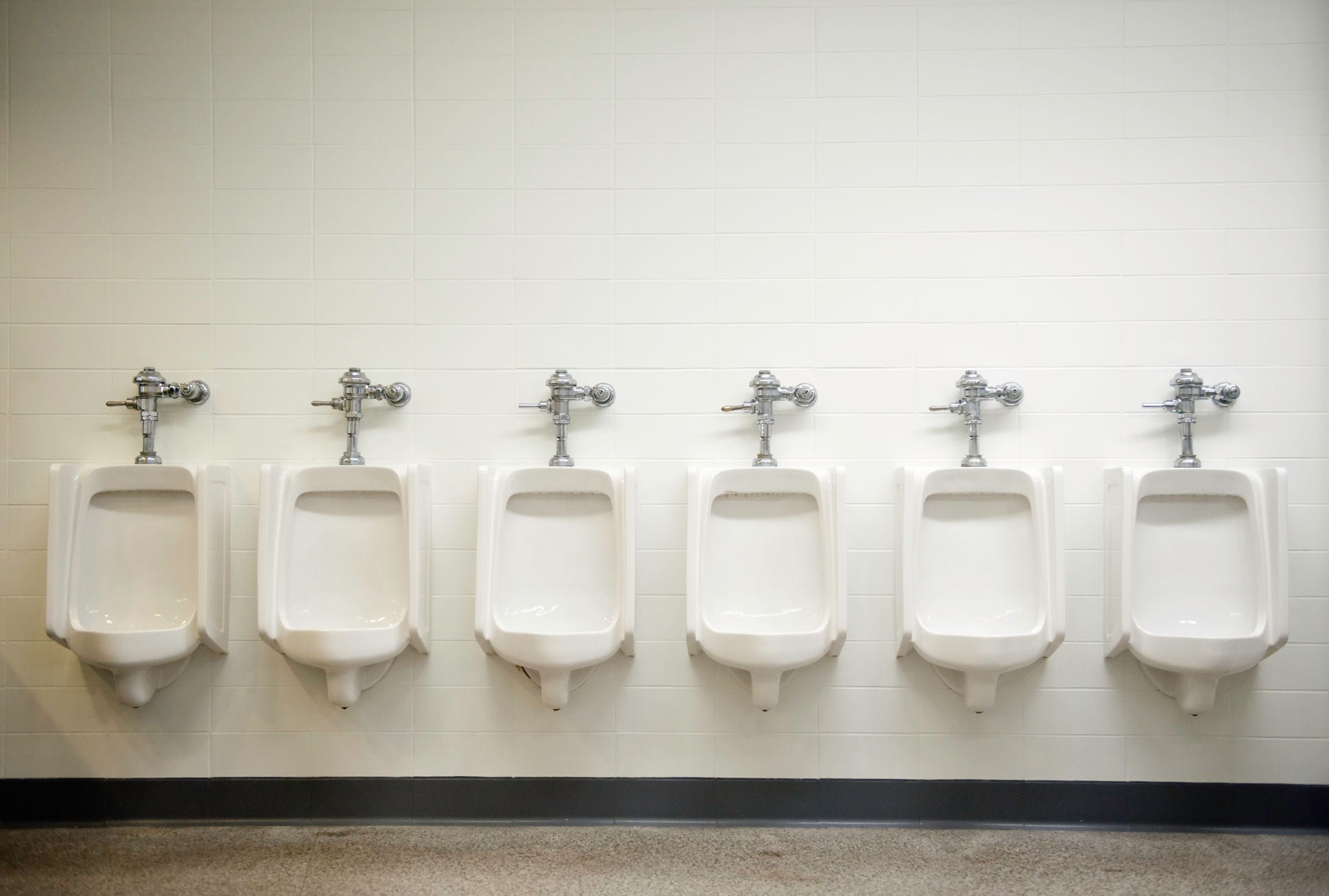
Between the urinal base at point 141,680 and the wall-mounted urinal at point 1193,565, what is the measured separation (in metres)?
2.51

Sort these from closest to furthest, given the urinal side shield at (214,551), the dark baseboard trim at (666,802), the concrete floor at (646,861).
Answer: the concrete floor at (646,861)
the urinal side shield at (214,551)
the dark baseboard trim at (666,802)

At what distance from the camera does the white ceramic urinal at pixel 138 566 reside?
1.74 metres

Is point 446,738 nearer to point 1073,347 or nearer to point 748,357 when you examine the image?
point 748,357

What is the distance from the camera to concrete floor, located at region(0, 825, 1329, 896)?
1653mm

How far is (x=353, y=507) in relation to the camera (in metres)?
1.87

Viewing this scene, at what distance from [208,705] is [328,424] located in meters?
0.85

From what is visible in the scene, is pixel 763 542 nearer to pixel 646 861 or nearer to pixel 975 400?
pixel 975 400

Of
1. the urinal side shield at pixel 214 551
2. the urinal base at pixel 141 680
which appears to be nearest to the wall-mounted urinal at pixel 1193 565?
the urinal side shield at pixel 214 551

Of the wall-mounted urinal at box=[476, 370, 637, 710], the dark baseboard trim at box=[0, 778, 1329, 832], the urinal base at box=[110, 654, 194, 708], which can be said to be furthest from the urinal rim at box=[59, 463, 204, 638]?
the wall-mounted urinal at box=[476, 370, 637, 710]

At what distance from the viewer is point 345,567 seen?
1.85 m

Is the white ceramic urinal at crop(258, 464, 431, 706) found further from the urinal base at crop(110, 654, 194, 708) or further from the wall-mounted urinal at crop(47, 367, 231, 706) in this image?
the urinal base at crop(110, 654, 194, 708)

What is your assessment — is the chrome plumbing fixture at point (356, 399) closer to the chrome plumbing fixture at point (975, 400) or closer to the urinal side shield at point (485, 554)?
the urinal side shield at point (485, 554)

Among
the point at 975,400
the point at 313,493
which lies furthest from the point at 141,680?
the point at 975,400

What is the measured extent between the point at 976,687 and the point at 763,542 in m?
0.66
